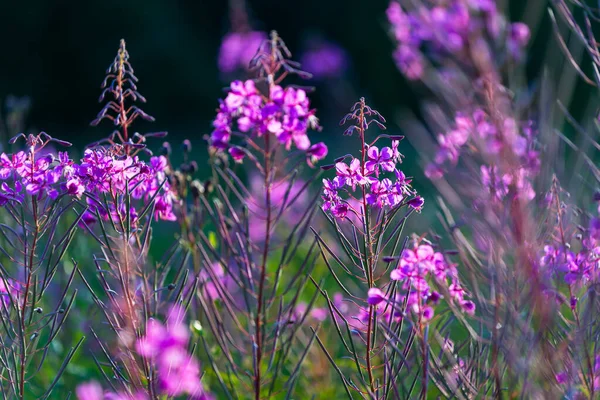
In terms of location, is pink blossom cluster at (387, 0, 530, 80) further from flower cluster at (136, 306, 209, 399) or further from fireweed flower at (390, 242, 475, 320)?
flower cluster at (136, 306, 209, 399)

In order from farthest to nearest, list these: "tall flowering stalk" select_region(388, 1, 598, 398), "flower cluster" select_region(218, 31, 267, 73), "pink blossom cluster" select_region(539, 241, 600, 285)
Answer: "flower cluster" select_region(218, 31, 267, 73) < "pink blossom cluster" select_region(539, 241, 600, 285) < "tall flowering stalk" select_region(388, 1, 598, 398)

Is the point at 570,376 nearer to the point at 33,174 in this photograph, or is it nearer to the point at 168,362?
the point at 168,362

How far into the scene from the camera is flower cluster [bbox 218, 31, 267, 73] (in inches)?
203

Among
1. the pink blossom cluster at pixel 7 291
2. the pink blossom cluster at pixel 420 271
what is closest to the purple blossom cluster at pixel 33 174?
the pink blossom cluster at pixel 7 291

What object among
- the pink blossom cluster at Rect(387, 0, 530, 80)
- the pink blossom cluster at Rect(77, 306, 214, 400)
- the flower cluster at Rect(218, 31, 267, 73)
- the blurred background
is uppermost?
the blurred background

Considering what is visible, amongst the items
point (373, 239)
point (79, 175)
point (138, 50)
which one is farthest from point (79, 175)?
point (138, 50)

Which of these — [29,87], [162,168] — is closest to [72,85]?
[29,87]

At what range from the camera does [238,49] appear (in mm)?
5199

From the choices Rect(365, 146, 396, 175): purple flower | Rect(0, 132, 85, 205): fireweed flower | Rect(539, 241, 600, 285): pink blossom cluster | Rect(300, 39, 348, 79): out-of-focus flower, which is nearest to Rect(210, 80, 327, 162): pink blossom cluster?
Rect(365, 146, 396, 175): purple flower

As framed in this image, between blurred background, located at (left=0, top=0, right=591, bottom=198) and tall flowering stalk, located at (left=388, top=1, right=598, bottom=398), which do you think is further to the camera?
blurred background, located at (left=0, top=0, right=591, bottom=198)

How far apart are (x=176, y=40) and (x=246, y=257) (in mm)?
Result: 10606

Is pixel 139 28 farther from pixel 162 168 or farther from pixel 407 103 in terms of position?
pixel 162 168

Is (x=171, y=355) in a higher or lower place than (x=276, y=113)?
lower

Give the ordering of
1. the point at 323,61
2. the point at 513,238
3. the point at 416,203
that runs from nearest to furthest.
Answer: the point at 513,238
the point at 416,203
the point at 323,61
